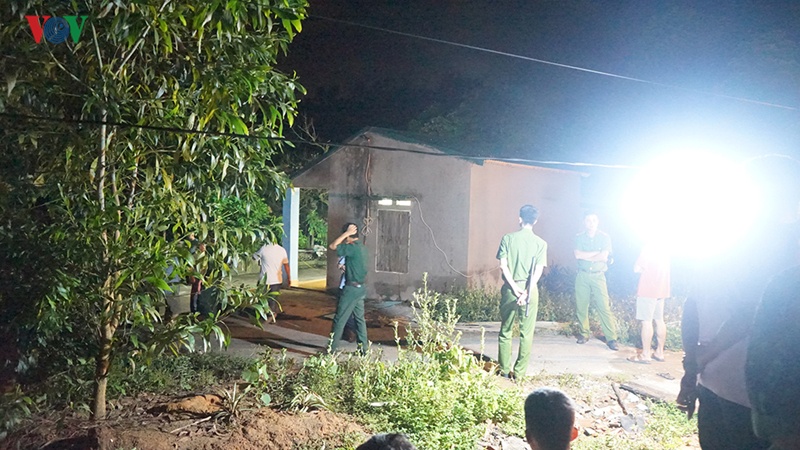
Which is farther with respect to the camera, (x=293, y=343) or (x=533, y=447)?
(x=293, y=343)

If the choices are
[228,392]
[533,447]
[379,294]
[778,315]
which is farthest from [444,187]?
[778,315]

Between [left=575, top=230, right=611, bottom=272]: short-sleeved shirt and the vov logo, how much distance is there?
7588 mm

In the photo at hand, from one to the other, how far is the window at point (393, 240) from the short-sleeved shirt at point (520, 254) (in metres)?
7.05

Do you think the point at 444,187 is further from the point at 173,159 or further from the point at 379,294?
the point at 173,159

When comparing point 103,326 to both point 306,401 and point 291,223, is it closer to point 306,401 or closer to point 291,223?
point 306,401

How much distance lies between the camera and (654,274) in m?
8.62

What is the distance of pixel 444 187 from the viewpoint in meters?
14.0

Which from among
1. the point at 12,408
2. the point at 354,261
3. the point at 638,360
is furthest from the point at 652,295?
the point at 12,408

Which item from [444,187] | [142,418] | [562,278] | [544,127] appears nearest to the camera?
[142,418]

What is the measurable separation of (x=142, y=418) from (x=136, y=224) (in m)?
1.81

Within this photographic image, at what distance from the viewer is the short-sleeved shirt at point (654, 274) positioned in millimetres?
8539

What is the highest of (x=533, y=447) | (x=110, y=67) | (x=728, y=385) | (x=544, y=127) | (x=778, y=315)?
(x=544, y=127)

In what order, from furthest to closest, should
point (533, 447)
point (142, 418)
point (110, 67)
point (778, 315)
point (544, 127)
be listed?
point (544, 127) → point (142, 418) → point (110, 67) → point (533, 447) → point (778, 315)

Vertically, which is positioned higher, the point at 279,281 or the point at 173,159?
the point at 173,159
